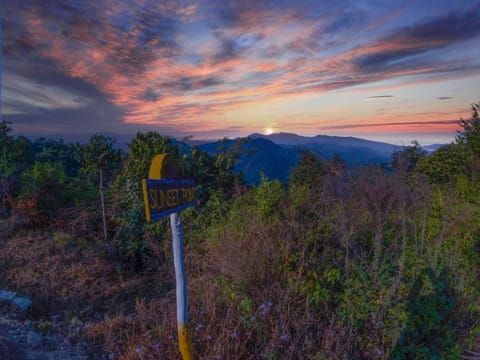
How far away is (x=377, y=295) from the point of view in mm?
3281

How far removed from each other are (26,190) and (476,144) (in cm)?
1547

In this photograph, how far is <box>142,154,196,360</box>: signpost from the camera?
6.30 ft

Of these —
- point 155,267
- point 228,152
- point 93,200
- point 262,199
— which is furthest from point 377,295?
point 93,200

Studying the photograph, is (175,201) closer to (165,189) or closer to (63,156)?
(165,189)

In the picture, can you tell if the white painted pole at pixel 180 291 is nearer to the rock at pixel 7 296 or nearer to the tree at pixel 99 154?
the rock at pixel 7 296

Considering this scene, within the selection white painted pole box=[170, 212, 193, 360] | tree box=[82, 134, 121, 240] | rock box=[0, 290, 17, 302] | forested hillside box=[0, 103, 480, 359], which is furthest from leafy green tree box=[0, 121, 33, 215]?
white painted pole box=[170, 212, 193, 360]

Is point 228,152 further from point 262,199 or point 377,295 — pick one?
point 377,295

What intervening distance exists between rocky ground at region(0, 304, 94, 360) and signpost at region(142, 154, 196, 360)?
1.62 metres

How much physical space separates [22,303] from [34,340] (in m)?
1.17

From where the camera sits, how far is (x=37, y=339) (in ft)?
11.1

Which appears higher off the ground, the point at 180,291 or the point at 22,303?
the point at 180,291

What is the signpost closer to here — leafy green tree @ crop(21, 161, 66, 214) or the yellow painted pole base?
the yellow painted pole base

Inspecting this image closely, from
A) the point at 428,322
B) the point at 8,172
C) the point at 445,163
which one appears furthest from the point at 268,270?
the point at 445,163

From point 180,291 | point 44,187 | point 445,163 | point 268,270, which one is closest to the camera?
point 180,291
